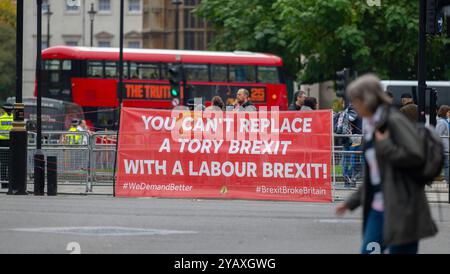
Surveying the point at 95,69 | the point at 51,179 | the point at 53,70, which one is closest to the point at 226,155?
the point at 51,179

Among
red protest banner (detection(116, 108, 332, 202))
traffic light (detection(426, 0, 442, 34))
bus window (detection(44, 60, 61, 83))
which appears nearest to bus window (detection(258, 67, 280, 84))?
bus window (detection(44, 60, 61, 83))

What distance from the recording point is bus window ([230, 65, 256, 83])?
5400 centimetres

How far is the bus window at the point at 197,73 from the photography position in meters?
54.1

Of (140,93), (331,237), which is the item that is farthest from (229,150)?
(140,93)

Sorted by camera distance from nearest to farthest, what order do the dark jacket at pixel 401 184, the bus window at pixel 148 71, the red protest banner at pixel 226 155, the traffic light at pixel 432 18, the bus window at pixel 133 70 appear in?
the dark jacket at pixel 401 184 < the red protest banner at pixel 226 155 < the traffic light at pixel 432 18 < the bus window at pixel 133 70 < the bus window at pixel 148 71

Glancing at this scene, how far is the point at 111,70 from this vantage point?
5306cm

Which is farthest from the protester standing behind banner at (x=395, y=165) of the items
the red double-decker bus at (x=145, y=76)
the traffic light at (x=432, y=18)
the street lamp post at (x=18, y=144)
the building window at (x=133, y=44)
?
the building window at (x=133, y=44)

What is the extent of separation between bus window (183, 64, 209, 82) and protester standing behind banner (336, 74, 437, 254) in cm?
4575

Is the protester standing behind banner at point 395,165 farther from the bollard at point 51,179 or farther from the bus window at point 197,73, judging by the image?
the bus window at point 197,73

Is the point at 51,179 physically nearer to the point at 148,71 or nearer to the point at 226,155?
the point at 226,155

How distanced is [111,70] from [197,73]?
383 centimetres

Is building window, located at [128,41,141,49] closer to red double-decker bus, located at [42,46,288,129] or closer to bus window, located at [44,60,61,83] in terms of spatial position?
red double-decker bus, located at [42,46,288,129]

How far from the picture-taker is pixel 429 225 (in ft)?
27.0

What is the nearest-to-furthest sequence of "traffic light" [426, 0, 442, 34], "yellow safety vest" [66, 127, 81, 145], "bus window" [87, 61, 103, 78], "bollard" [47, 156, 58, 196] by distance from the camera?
1. "traffic light" [426, 0, 442, 34]
2. "bollard" [47, 156, 58, 196]
3. "yellow safety vest" [66, 127, 81, 145]
4. "bus window" [87, 61, 103, 78]
